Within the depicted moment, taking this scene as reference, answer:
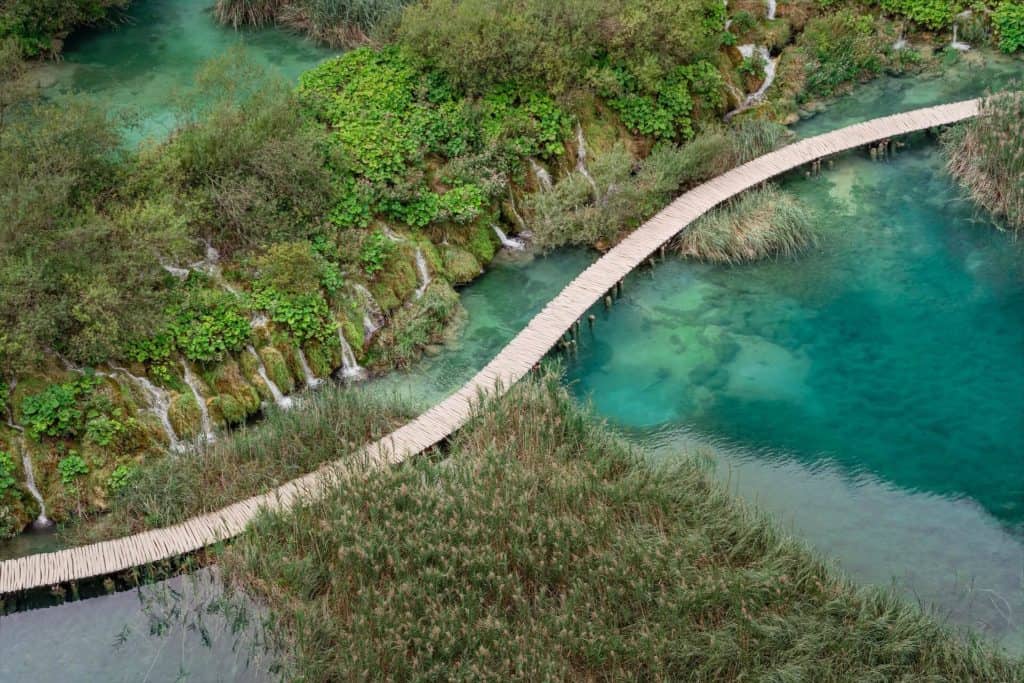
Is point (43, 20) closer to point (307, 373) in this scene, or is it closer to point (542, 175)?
point (542, 175)

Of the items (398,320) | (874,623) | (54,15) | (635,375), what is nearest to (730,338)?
(635,375)

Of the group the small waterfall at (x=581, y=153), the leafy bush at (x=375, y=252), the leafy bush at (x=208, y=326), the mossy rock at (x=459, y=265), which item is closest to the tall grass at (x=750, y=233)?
the small waterfall at (x=581, y=153)

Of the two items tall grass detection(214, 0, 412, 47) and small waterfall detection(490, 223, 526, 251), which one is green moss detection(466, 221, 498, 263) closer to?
small waterfall detection(490, 223, 526, 251)

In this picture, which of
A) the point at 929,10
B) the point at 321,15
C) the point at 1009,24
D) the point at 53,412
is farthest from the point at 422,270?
the point at 1009,24

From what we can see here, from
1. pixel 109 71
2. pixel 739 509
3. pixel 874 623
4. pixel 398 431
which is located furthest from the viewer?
pixel 109 71

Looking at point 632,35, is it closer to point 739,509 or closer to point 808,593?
point 739,509

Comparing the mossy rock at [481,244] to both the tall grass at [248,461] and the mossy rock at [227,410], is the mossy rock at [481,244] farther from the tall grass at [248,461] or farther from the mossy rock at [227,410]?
the mossy rock at [227,410]
